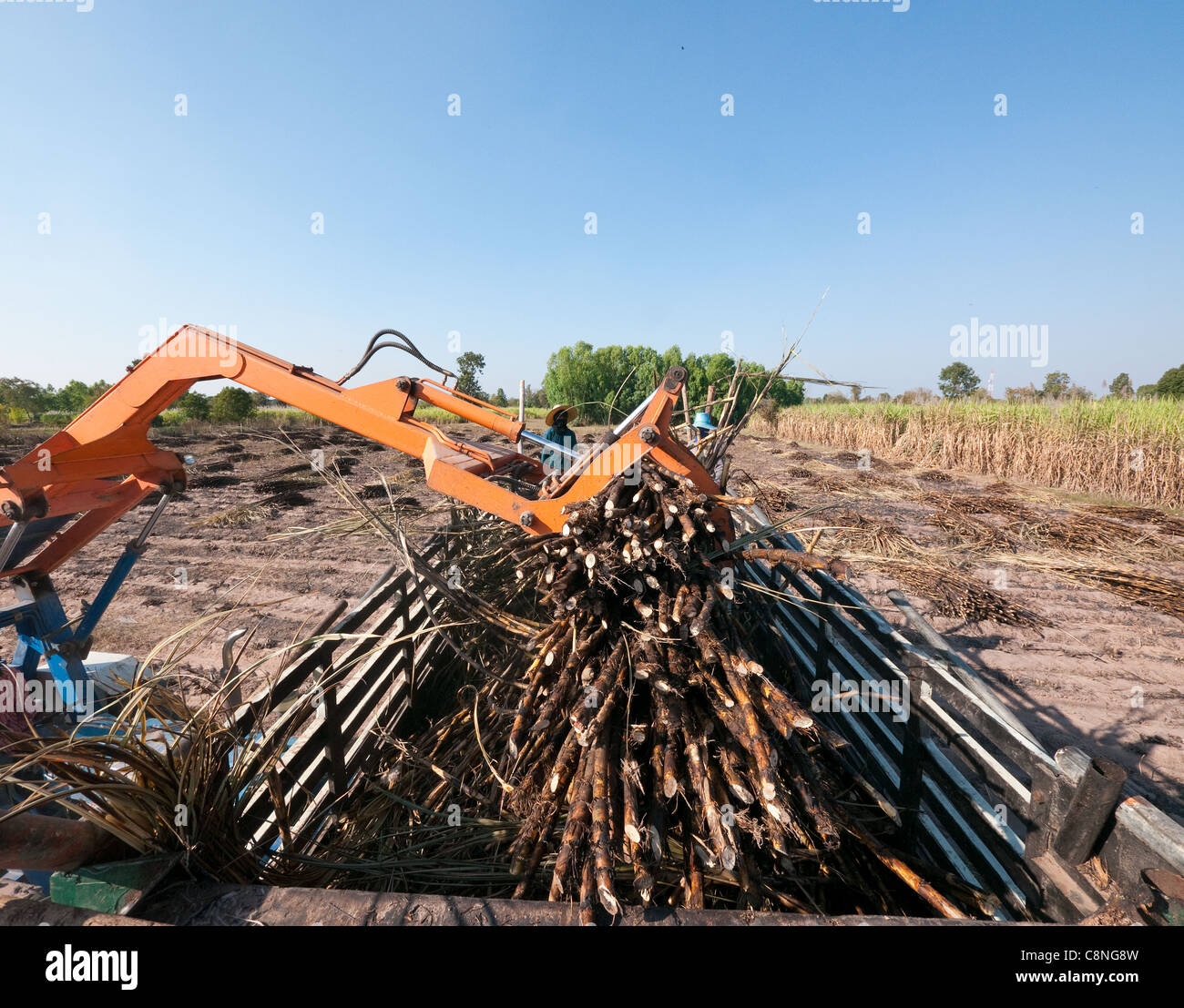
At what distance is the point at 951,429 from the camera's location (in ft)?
59.5

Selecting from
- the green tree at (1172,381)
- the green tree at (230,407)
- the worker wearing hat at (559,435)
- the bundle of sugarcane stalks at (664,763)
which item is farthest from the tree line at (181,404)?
the green tree at (1172,381)

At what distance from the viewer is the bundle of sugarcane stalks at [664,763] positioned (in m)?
1.99

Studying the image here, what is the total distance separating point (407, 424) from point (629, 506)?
1543mm

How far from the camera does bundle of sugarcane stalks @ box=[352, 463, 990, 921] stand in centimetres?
199

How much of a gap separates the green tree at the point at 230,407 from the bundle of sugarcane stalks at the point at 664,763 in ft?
118

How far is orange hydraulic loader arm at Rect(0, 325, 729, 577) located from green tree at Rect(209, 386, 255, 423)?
33.4m

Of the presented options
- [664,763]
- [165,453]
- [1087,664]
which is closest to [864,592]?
[1087,664]

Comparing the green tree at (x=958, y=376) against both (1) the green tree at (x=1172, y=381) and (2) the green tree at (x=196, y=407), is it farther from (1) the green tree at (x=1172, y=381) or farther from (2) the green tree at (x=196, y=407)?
(2) the green tree at (x=196, y=407)

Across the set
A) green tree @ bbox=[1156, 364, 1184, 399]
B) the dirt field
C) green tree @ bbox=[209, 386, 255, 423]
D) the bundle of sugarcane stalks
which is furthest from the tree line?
green tree @ bbox=[1156, 364, 1184, 399]

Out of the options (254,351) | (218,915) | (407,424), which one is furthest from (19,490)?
(218,915)

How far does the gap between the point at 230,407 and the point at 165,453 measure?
112 ft

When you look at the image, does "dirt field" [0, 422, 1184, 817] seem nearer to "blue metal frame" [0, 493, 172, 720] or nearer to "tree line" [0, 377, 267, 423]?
"blue metal frame" [0, 493, 172, 720]

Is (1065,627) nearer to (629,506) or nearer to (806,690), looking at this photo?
(806,690)

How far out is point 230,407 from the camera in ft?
104
